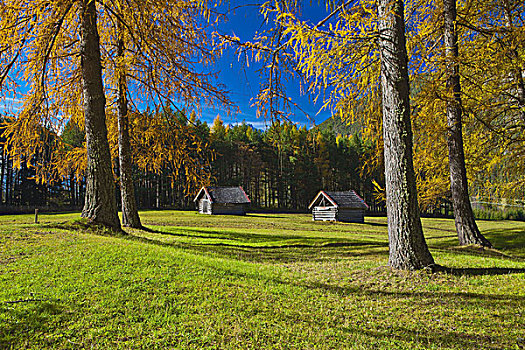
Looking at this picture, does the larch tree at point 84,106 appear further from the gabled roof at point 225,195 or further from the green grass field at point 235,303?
the gabled roof at point 225,195

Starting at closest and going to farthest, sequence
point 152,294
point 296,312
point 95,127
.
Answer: point 296,312 < point 152,294 < point 95,127

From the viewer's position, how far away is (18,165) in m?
10.3

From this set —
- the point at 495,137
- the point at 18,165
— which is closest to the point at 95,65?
the point at 18,165

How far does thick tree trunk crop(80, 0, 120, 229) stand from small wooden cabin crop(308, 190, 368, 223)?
2835cm

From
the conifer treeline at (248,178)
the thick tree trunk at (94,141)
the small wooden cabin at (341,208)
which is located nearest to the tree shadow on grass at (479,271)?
the thick tree trunk at (94,141)

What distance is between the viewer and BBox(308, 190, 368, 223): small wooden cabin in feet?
115

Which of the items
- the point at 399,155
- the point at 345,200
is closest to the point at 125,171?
the point at 399,155

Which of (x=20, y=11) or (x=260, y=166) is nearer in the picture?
(x=20, y=11)

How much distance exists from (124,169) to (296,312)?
10.9 m

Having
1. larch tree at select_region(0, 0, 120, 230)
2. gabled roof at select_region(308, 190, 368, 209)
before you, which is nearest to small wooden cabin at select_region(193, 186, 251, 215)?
gabled roof at select_region(308, 190, 368, 209)

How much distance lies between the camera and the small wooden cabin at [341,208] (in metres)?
35.0

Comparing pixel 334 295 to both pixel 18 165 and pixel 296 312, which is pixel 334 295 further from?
pixel 18 165

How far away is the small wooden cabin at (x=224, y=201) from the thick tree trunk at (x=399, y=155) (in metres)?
35.2

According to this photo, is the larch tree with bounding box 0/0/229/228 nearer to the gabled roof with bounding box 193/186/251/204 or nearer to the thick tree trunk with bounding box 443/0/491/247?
the thick tree trunk with bounding box 443/0/491/247
